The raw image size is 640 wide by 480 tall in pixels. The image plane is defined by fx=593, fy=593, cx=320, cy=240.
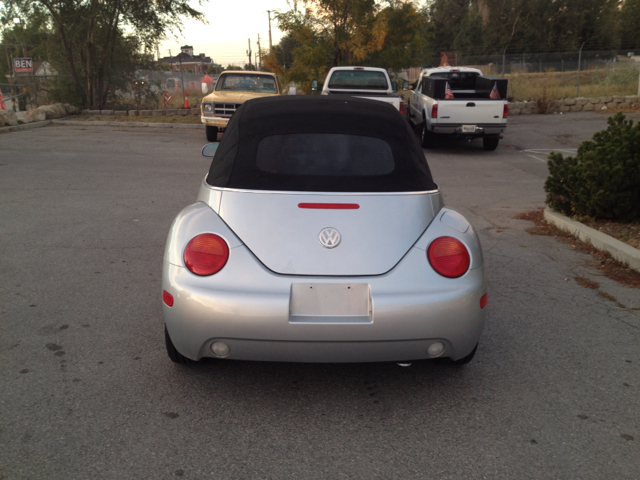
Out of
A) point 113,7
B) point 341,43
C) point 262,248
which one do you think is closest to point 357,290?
point 262,248

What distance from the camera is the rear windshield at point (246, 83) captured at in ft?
56.5

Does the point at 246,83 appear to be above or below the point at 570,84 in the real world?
above

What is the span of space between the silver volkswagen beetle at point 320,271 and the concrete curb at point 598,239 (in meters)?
3.03

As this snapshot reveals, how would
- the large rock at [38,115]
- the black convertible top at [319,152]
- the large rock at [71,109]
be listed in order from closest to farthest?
the black convertible top at [319,152], the large rock at [38,115], the large rock at [71,109]

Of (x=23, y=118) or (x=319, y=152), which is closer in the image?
(x=319, y=152)

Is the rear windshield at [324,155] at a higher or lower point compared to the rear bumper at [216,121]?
higher

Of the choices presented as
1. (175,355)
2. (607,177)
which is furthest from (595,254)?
(175,355)

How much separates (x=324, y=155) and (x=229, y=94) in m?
13.4

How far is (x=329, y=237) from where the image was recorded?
3164 millimetres

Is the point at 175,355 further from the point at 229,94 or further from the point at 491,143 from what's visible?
the point at 229,94

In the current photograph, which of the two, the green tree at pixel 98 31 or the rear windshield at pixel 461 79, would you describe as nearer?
the rear windshield at pixel 461 79

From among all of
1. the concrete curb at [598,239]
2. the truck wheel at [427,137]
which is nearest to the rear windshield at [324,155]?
the concrete curb at [598,239]

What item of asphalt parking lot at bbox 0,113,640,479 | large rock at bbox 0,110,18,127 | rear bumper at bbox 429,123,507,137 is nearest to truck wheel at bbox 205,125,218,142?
rear bumper at bbox 429,123,507,137

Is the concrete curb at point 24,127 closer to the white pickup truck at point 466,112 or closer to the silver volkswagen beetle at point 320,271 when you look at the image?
the white pickup truck at point 466,112
